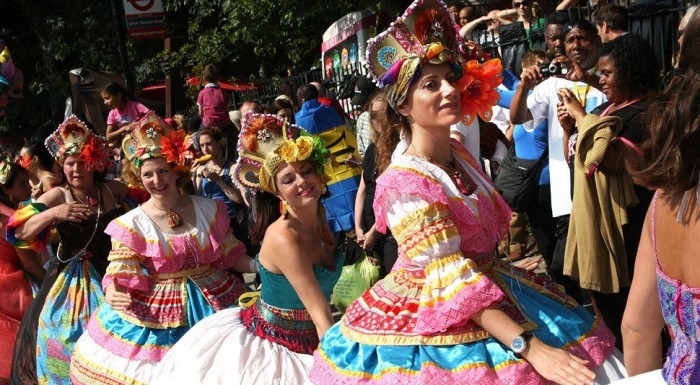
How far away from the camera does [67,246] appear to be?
225 inches

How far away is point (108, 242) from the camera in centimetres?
579

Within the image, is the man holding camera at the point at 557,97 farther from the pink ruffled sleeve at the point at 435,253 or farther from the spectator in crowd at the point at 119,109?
the spectator in crowd at the point at 119,109

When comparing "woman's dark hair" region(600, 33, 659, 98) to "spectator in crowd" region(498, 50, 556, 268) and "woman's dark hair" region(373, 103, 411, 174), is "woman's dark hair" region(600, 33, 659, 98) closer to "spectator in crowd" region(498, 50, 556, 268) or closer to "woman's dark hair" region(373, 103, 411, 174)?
"spectator in crowd" region(498, 50, 556, 268)

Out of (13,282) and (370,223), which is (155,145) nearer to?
(370,223)

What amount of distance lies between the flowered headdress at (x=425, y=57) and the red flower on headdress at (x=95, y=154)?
3.00m

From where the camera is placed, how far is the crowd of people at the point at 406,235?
8.72 feet

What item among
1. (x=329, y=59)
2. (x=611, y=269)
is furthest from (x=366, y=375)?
(x=329, y=59)

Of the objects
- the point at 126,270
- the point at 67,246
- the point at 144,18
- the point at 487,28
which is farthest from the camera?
the point at 144,18

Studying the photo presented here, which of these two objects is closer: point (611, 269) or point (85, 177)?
point (611, 269)

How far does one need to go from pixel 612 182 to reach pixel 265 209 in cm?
165

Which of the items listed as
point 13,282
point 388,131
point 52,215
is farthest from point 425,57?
point 13,282

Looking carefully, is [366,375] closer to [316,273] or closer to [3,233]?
[316,273]

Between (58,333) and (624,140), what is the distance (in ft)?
11.5

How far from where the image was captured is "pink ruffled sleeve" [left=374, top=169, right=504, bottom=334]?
9.37 ft
